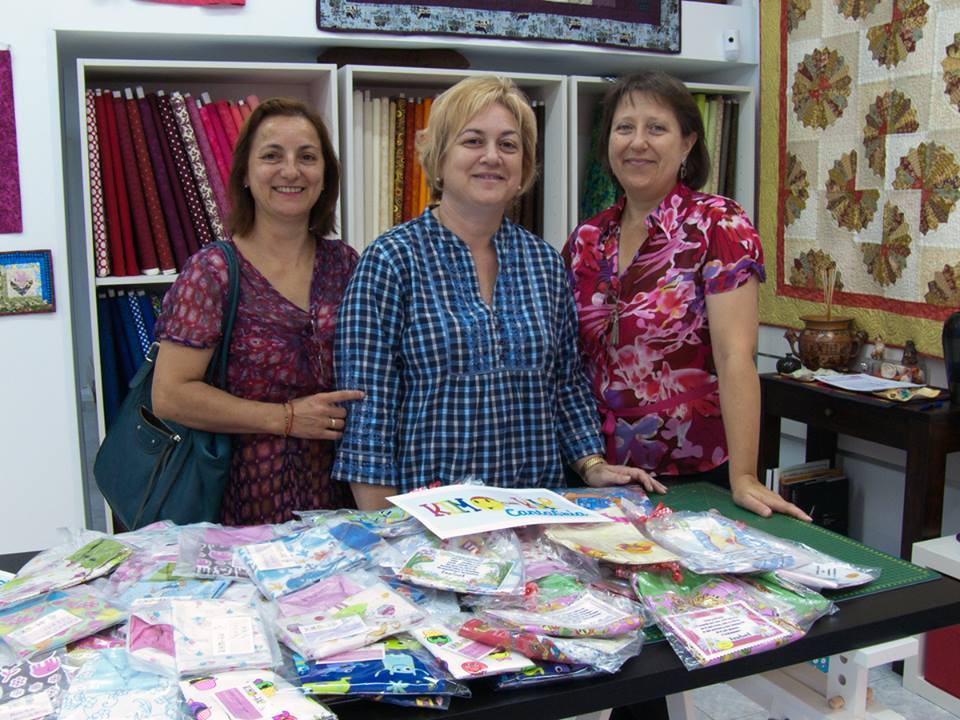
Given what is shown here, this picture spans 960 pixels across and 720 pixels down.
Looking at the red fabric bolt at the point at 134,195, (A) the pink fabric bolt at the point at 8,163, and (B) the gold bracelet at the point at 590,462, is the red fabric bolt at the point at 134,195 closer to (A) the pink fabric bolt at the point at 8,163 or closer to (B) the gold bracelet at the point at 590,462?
(A) the pink fabric bolt at the point at 8,163

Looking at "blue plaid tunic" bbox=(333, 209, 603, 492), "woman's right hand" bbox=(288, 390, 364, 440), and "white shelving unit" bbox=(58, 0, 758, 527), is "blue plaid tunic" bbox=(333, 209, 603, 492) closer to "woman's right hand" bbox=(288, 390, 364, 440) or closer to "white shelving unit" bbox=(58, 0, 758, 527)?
"woman's right hand" bbox=(288, 390, 364, 440)

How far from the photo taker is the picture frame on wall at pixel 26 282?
258 cm

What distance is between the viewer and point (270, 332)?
175cm

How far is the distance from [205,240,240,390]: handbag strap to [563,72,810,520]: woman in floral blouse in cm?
70

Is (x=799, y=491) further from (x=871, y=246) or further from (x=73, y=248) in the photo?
(x=73, y=248)

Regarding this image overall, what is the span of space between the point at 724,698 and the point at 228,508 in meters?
1.55

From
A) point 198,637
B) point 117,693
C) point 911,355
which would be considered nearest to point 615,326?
point 198,637

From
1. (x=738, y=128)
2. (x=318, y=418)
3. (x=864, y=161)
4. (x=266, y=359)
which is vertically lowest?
(x=318, y=418)

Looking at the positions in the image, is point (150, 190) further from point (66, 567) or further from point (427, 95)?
point (66, 567)

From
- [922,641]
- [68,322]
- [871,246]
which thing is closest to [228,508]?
[68,322]

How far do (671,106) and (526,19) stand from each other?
1233mm

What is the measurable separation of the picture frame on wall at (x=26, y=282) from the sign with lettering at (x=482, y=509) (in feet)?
5.63

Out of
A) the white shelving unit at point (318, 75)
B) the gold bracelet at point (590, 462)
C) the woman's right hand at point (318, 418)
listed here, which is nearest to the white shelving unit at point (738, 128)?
the white shelving unit at point (318, 75)

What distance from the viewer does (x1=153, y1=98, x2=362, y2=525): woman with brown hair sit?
5.60 ft
